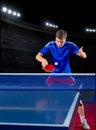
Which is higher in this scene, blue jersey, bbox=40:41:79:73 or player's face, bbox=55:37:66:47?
player's face, bbox=55:37:66:47

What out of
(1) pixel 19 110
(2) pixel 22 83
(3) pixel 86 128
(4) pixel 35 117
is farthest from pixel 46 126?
(2) pixel 22 83

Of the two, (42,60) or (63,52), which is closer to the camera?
(42,60)

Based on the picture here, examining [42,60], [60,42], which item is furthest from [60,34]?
[42,60]

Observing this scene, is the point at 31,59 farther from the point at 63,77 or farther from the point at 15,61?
the point at 63,77

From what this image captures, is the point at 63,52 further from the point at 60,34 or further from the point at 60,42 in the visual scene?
the point at 60,34

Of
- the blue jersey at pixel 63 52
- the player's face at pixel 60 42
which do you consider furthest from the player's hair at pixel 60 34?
the blue jersey at pixel 63 52

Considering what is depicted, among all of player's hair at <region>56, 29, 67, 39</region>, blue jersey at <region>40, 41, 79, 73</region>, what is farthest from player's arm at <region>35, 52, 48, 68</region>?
player's hair at <region>56, 29, 67, 39</region>

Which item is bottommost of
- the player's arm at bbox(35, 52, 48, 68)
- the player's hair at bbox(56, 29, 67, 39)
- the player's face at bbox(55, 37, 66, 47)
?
the player's arm at bbox(35, 52, 48, 68)

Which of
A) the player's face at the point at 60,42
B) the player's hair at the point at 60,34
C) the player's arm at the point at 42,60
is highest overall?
the player's hair at the point at 60,34

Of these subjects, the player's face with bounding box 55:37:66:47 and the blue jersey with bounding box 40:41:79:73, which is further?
the blue jersey with bounding box 40:41:79:73

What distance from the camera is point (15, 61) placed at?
13.8m

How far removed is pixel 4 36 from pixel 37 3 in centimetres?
280

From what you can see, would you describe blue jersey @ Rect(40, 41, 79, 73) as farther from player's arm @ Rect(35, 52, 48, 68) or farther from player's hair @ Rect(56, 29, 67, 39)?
player's hair @ Rect(56, 29, 67, 39)

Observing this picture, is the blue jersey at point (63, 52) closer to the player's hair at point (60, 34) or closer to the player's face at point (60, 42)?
the player's face at point (60, 42)
